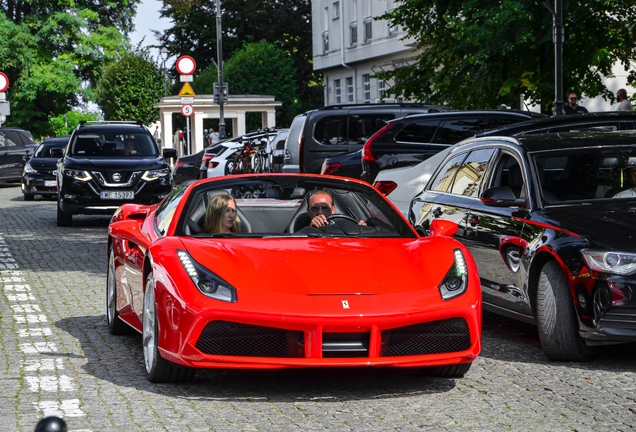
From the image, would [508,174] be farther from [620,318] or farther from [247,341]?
[247,341]

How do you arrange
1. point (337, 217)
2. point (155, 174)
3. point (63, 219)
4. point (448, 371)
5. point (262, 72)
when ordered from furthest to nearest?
point (262, 72) < point (63, 219) < point (155, 174) < point (337, 217) < point (448, 371)

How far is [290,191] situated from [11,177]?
33.4m

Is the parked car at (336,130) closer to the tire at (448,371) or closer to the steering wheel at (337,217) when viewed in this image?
the steering wheel at (337,217)

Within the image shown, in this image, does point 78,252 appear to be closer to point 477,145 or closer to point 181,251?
point 477,145

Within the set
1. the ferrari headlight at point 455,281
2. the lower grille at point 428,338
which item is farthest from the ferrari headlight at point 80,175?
the lower grille at point 428,338

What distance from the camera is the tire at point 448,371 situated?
7469 millimetres

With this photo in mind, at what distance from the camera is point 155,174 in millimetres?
22109

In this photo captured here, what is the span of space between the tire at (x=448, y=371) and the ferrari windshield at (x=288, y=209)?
3.00 feet

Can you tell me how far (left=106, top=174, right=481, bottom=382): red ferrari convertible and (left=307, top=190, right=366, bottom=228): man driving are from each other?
13 cm

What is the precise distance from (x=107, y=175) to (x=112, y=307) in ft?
40.6

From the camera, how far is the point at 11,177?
40625 millimetres

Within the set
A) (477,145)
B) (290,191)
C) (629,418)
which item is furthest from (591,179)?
(629,418)

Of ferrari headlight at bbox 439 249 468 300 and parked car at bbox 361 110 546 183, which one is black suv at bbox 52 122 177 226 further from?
ferrari headlight at bbox 439 249 468 300

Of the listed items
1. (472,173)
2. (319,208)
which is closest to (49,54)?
(472,173)
